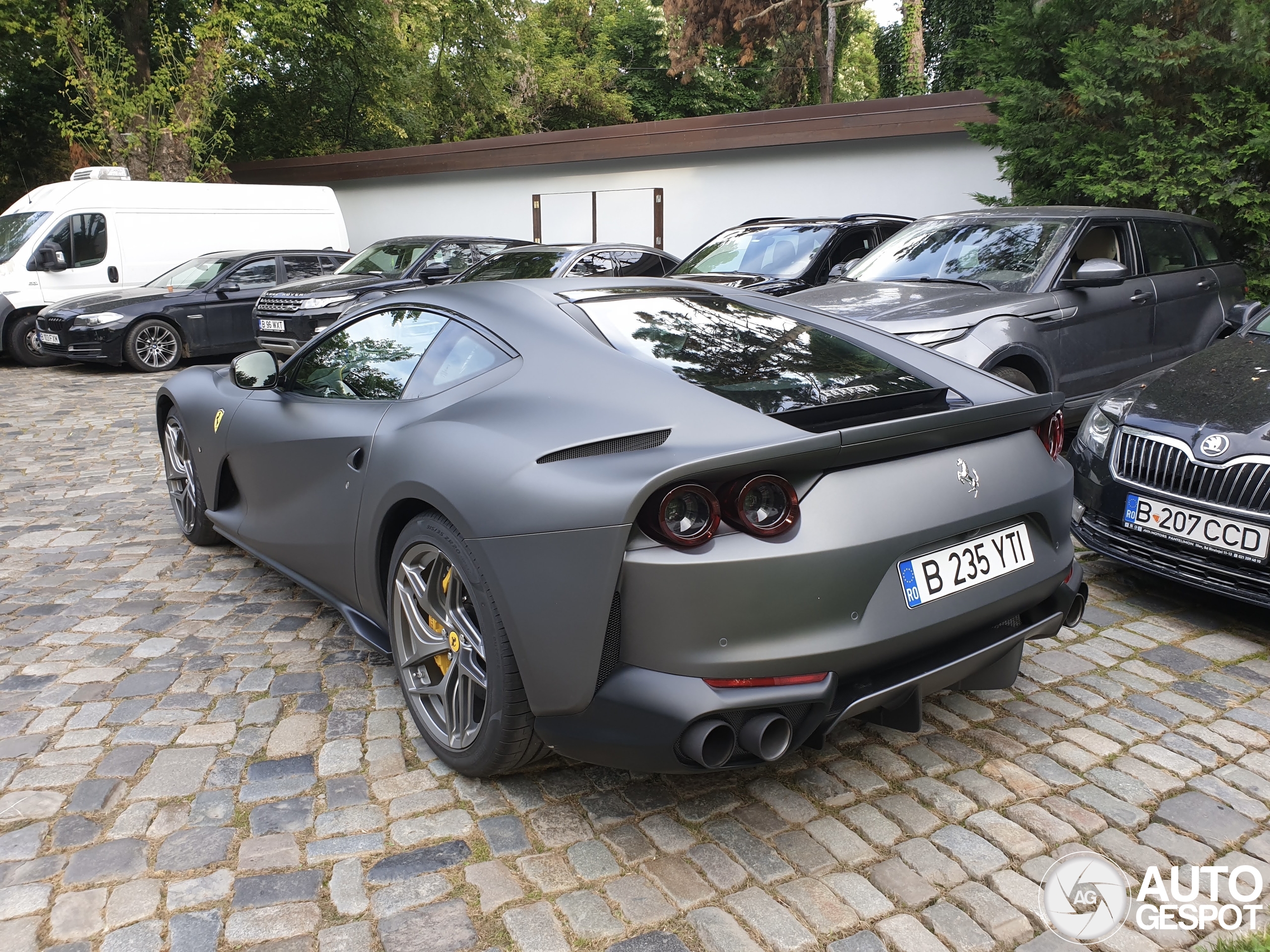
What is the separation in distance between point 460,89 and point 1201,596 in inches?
1152

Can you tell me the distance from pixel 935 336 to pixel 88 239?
12.1 metres

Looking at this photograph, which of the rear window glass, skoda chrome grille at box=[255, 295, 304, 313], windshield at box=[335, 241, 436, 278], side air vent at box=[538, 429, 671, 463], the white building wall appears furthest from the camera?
the white building wall

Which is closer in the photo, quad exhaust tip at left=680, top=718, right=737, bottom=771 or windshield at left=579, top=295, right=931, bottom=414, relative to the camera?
quad exhaust tip at left=680, top=718, right=737, bottom=771

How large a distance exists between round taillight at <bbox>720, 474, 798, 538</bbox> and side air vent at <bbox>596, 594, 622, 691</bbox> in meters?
0.33

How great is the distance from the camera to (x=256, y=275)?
1293 cm

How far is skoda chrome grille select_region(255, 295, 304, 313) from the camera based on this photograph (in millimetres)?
10703

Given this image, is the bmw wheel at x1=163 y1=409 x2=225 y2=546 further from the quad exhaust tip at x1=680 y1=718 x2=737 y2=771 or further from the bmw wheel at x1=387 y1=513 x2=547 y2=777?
the quad exhaust tip at x1=680 y1=718 x2=737 y2=771

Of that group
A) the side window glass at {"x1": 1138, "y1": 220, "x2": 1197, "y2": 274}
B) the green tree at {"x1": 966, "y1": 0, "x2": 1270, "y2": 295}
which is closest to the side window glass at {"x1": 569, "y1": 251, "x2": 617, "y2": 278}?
the green tree at {"x1": 966, "y1": 0, "x2": 1270, "y2": 295}

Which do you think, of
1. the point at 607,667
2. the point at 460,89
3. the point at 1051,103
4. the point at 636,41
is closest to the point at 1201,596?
the point at 607,667

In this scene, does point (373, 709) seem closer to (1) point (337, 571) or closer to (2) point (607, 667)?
(1) point (337, 571)

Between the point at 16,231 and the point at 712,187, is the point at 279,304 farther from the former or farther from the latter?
the point at 712,187

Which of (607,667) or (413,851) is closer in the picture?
(607,667)

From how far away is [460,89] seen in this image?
29609mm

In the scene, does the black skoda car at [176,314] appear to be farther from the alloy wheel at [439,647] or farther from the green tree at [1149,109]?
the alloy wheel at [439,647]
